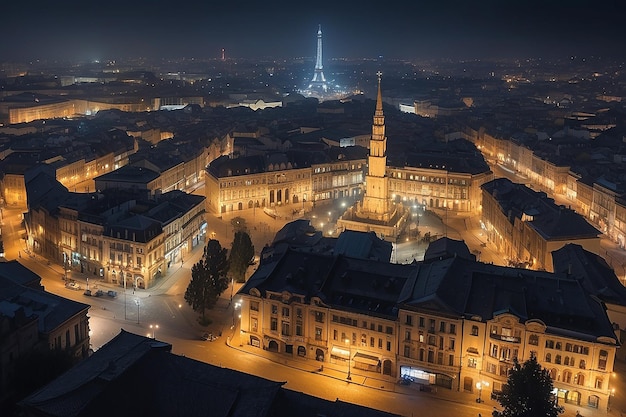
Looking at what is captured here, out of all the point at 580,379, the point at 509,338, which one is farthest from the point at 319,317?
the point at 580,379

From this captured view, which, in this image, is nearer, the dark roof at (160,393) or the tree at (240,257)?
the dark roof at (160,393)

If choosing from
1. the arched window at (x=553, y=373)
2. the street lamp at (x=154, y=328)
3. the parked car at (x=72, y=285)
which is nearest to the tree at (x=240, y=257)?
the street lamp at (x=154, y=328)

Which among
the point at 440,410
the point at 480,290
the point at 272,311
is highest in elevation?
the point at 480,290

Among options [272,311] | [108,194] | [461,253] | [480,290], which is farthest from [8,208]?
[480,290]

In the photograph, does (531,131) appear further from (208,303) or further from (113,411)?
(113,411)

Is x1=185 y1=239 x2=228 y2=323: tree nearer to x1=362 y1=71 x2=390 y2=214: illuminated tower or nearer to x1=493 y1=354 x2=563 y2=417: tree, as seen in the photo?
x1=493 y1=354 x2=563 y2=417: tree

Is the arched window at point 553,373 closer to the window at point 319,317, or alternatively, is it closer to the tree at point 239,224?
the window at point 319,317

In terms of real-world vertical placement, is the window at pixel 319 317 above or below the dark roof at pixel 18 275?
below
